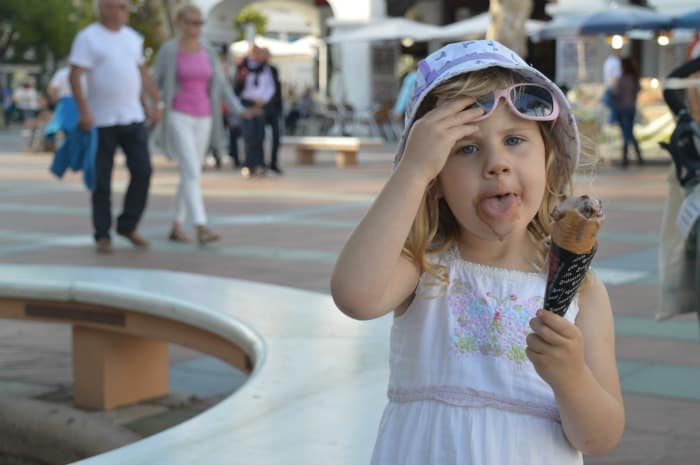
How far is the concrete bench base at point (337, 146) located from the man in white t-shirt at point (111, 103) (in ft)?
37.3

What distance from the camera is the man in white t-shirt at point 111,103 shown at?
8992mm

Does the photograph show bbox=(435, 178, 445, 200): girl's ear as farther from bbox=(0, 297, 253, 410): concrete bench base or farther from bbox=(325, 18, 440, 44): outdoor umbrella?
bbox=(325, 18, 440, 44): outdoor umbrella

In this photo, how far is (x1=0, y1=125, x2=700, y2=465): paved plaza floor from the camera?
4.68m

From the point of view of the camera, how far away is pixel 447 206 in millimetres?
2232

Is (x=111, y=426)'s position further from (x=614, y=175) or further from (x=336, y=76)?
(x=336, y=76)

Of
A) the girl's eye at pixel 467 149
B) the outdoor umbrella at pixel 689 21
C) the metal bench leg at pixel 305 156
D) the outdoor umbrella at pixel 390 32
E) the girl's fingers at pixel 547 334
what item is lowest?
the metal bench leg at pixel 305 156

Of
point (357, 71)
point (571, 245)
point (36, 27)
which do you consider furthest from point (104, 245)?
point (36, 27)

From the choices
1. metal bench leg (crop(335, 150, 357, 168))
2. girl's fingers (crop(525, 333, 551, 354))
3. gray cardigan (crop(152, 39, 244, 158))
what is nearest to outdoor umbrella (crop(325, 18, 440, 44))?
metal bench leg (crop(335, 150, 357, 168))

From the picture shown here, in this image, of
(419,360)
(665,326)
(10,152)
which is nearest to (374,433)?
(419,360)

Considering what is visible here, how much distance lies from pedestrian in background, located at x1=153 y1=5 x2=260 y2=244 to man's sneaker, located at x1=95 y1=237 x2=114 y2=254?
708mm

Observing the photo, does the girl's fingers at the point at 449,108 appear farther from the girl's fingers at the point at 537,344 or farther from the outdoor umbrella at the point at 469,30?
the outdoor umbrella at the point at 469,30

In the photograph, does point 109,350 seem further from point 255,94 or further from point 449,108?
point 255,94

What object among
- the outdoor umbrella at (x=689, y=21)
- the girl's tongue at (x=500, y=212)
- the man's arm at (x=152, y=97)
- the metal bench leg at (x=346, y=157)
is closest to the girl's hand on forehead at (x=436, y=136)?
the girl's tongue at (x=500, y=212)

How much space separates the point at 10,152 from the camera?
2630cm
